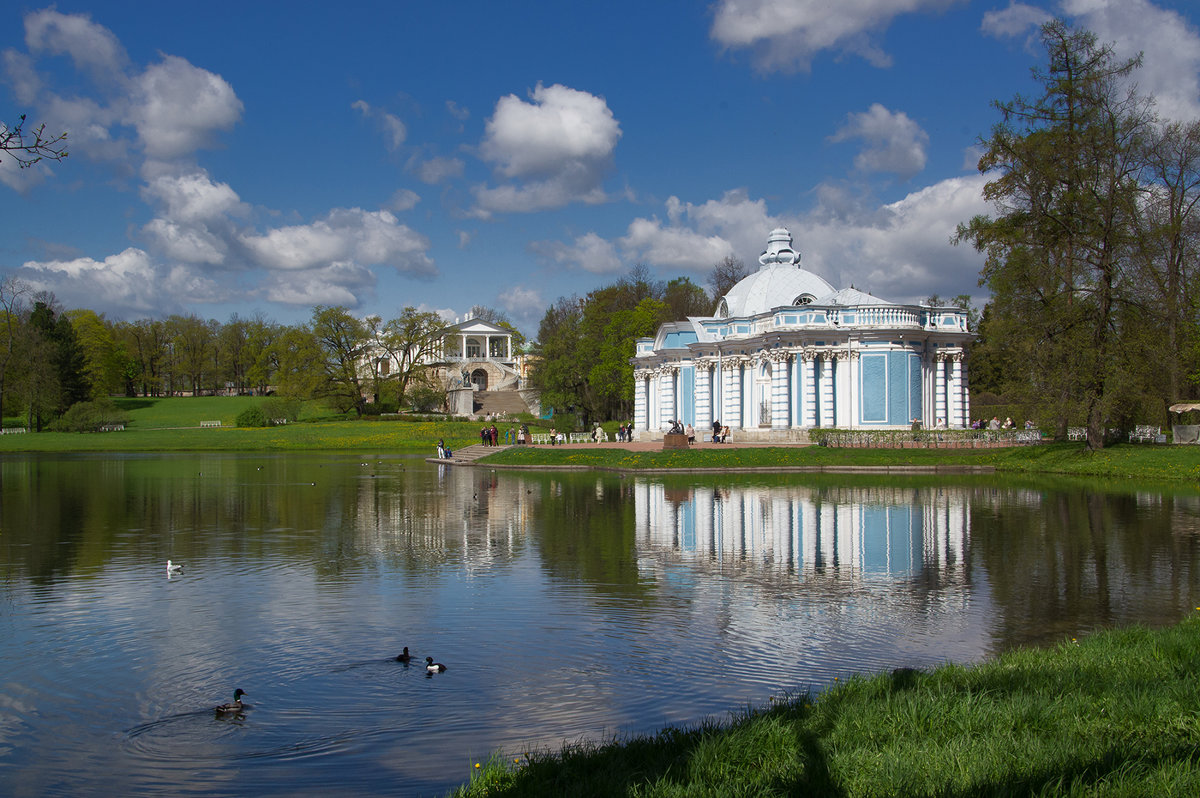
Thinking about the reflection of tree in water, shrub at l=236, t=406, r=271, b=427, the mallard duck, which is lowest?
the mallard duck

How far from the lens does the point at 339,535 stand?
18250mm

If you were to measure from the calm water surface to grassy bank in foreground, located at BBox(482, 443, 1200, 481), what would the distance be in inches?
360

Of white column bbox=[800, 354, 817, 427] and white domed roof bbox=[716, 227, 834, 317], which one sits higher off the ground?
white domed roof bbox=[716, 227, 834, 317]

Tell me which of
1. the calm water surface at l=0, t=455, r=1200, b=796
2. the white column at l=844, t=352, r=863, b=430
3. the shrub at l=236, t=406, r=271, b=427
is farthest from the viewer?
the shrub at l=236, t=406, r=271, b=427

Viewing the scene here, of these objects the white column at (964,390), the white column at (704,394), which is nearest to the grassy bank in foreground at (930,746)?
the white column at (964,390)

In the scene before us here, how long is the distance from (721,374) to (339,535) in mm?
37520

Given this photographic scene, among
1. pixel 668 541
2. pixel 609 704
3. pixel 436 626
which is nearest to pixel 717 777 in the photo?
pixel 609 704

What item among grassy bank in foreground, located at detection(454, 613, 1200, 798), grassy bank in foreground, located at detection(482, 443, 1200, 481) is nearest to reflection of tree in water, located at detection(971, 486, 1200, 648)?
grassy bank in foreground, located at detection(454, 613, 1200, 798)

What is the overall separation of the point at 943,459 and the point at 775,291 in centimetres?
1981

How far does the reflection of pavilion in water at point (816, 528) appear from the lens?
14656 millimetres

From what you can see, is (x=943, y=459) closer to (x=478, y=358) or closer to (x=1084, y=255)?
(x=1084, y=255)

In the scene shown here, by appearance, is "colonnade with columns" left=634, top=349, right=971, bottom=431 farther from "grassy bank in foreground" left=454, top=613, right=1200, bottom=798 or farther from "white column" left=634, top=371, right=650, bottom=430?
"grassy bank in foreground" left=454, top=613, right=1200, bottom=798

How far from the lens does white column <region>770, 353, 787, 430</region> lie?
46375 millimetres

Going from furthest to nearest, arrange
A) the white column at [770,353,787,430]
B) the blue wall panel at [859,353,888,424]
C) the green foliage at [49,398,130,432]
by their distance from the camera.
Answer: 1. the green foliage at [49,398,130,432]
2. the white column at [770,353,787,430]
3. the blue wall panel at [859,353,888,424]
